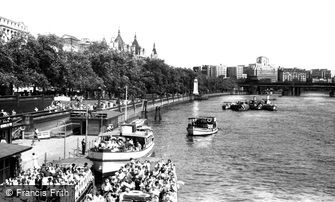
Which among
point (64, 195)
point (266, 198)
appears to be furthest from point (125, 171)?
point (266, 198)

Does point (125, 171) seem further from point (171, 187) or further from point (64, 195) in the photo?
point (64, 195)

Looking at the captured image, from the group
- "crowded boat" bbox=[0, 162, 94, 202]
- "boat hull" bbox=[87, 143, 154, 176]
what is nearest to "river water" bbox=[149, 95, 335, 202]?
"boat hull" bbox=[87, 143, 154, 176]

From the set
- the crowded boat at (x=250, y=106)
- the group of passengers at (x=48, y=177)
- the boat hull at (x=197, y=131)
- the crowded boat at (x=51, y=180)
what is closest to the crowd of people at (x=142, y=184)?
the crowded boat at (x=51, y=180)

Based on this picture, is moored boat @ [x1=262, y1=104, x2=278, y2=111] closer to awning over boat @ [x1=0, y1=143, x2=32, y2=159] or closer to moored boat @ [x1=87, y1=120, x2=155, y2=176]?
moored boat @ [x1=87, y1=120, x2=155, y2=176]

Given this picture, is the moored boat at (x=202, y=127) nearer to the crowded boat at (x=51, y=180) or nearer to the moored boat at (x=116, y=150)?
the moored boat at (x=116, y=150)

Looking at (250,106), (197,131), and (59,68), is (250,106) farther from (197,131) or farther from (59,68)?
(59,68)

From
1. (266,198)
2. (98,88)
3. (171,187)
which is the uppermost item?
(98,88)
